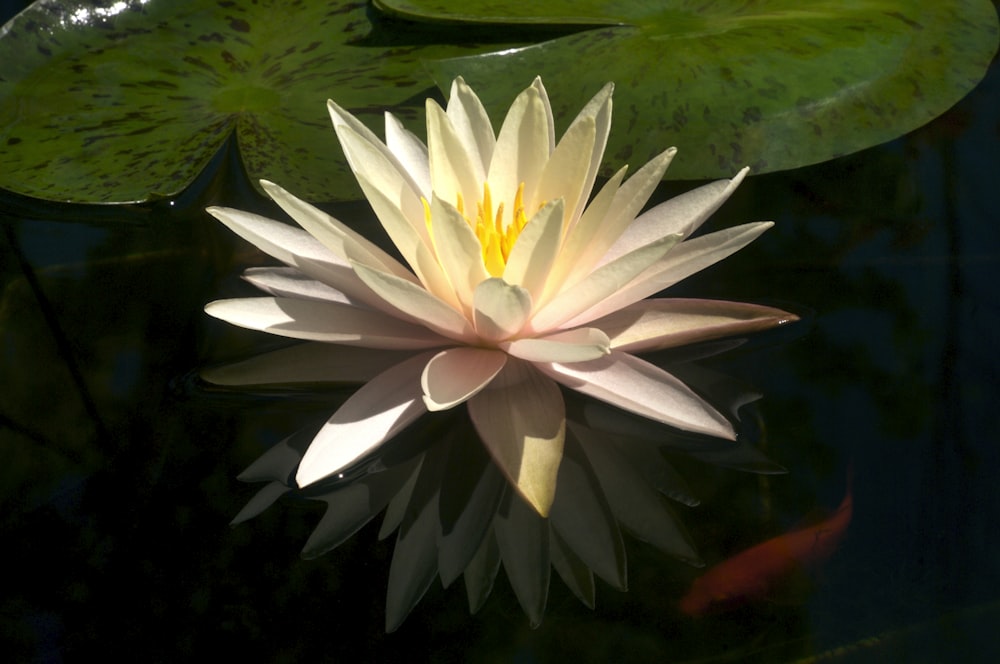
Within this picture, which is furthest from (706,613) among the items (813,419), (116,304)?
(116,304)

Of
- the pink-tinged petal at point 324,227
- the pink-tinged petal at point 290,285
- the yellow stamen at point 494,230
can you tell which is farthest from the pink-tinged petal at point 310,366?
the yellow stamen at point 494,230

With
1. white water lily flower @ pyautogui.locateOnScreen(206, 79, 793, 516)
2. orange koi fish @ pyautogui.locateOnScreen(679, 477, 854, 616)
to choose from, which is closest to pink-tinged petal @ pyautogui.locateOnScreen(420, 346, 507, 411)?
white water lily flower @ pyautogui.locateOnScreen(206, 79, 793, 516)

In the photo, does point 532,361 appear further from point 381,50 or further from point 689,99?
point 381,50

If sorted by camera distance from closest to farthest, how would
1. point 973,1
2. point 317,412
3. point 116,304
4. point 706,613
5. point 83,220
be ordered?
point 706,613 < point 317,412 < point 116,304 < point 83,220 < point 973,1

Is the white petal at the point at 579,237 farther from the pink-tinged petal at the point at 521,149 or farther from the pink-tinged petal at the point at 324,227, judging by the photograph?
the pink-tinged petal at the point at 324,227

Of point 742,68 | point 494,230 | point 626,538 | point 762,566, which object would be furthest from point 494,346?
point 742,68

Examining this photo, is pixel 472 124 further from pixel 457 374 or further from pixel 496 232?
pixel 457 374

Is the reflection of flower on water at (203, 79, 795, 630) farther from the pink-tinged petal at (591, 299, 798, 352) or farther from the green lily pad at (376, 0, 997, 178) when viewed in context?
the green lily pad at (376, 0, 997, 178)
